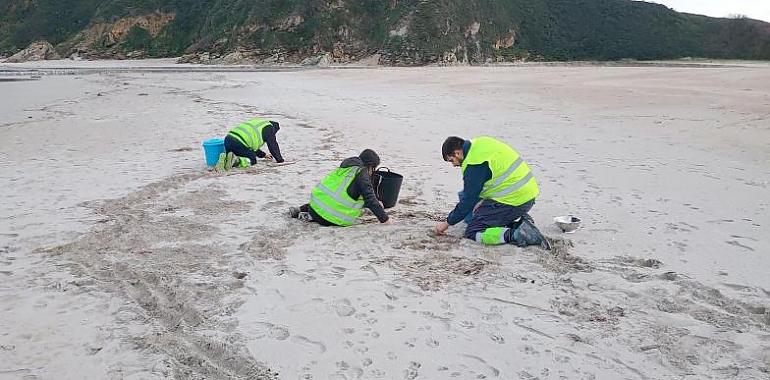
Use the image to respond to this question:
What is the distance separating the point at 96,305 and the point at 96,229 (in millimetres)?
1857

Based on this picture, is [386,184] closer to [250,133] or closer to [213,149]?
[250,133]

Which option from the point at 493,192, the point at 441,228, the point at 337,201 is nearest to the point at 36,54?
the point at 337,201

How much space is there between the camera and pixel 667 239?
15.6 feet

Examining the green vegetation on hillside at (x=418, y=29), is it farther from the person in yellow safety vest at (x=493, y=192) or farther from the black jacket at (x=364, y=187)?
the person in yellow safety vest at (x=493, y=192)

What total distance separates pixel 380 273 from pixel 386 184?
1.43m

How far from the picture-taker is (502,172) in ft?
15.0

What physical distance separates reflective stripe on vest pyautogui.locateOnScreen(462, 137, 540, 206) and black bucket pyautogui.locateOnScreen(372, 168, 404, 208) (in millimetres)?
970

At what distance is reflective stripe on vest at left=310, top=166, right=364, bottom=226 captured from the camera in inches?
197

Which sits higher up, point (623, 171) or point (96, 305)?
point (623, 171)

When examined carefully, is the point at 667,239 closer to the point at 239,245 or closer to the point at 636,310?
the point at 636,310

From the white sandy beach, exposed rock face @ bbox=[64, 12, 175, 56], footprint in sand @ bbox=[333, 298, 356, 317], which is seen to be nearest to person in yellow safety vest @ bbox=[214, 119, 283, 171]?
the white sandy beach

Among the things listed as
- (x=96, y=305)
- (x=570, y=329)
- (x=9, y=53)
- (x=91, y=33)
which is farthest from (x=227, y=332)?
(x=9, y=53)

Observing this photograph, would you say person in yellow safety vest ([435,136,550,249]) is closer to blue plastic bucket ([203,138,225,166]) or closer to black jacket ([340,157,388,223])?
black jacket ([340,157,388,223])

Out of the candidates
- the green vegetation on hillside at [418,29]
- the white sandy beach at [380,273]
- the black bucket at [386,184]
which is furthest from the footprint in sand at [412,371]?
the green vegetation on hillside at [418,29]
